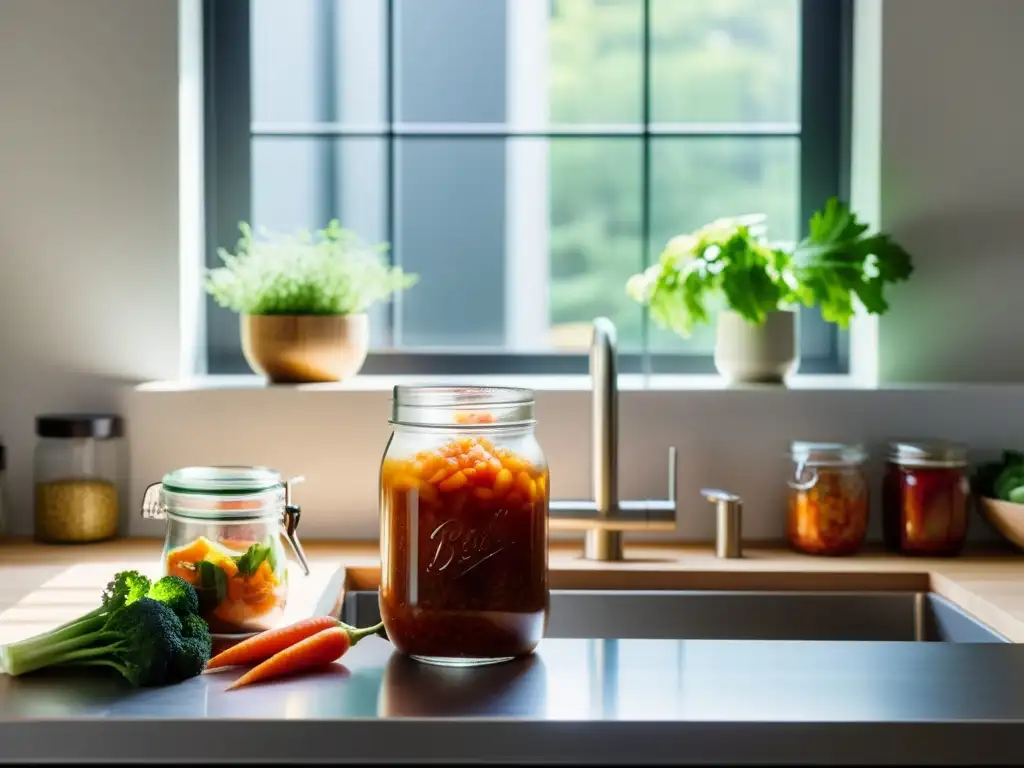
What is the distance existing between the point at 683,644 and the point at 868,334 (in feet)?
3.85

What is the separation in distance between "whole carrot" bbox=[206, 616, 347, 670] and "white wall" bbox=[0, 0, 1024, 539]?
3.12 ft

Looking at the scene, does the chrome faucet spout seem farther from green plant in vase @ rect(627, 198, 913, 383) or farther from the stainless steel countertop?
the stainless steel countertop

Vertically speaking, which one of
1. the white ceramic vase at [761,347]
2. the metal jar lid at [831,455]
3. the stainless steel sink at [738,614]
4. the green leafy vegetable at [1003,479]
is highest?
the white ceramic vase at [761,347]

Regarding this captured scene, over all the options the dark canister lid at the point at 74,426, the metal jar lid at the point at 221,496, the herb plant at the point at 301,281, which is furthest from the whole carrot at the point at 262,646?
the herb plant at the point at 301,281

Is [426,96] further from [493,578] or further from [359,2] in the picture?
[493,578]

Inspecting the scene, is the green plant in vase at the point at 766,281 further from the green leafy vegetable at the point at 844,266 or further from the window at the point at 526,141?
the window at the point at 526,141

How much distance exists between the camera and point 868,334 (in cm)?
235

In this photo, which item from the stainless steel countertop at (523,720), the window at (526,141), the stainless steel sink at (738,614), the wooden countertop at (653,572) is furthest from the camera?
the window at (526,141)

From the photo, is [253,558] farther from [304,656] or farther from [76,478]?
[76,478]

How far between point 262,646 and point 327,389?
99 centimetres

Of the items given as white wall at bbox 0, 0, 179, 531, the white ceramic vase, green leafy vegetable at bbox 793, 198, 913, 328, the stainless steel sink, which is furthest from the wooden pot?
green leafy vegetable at bbox 793, 198, 913, 328

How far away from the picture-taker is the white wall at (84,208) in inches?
88.0

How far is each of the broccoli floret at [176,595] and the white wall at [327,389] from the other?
94 centimetres

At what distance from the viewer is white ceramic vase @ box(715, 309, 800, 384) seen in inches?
88.7
